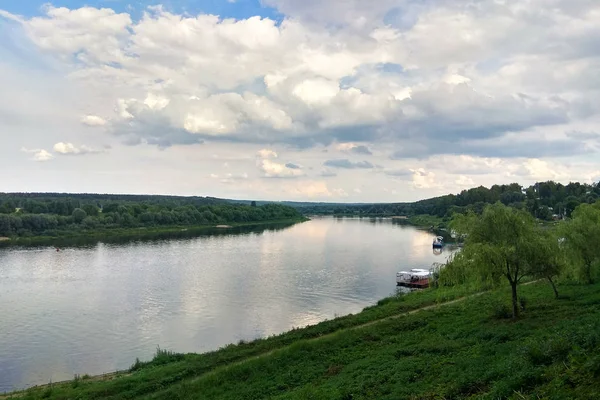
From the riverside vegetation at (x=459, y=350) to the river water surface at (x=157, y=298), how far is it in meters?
5.86

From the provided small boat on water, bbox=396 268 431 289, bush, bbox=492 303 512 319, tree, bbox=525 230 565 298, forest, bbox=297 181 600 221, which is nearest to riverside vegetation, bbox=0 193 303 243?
forest, bbox=297 181 600 221

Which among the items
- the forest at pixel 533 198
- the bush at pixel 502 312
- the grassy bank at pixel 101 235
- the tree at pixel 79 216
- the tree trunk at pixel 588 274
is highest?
the forest at pixel 533 198

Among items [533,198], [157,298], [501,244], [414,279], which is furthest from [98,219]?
[533,198]

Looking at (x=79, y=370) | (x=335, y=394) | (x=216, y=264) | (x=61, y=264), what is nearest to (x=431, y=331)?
(x=335, y=394)

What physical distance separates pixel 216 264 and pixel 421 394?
5085 cm

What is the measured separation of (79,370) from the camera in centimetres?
2466

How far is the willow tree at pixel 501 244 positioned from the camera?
19.3 m

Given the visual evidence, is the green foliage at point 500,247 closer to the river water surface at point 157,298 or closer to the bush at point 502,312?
the bush at point 502,312

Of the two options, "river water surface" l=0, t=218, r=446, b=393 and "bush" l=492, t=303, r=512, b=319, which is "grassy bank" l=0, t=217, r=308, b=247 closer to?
"river water surface" l=0, t=218, r=446, b=393

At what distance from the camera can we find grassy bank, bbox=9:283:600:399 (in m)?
10.6

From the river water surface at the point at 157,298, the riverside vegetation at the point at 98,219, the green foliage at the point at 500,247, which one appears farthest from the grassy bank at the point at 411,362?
the riverside vegetation at the point at 98,219

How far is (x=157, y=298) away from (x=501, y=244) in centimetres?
3068

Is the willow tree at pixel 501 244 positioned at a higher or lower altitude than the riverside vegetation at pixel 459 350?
higher

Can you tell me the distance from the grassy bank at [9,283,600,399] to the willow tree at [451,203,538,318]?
1.88 meters
